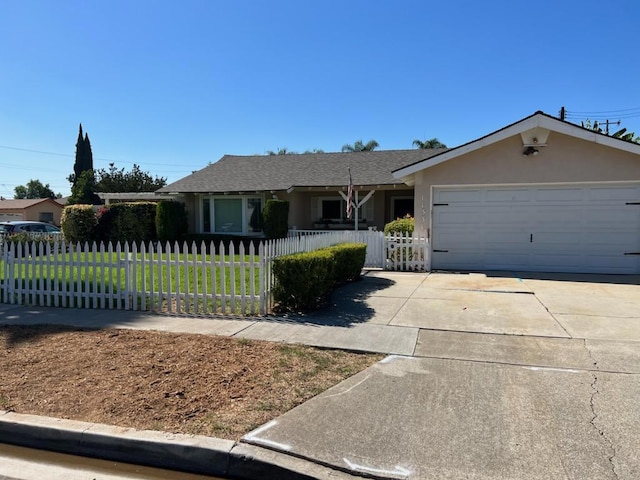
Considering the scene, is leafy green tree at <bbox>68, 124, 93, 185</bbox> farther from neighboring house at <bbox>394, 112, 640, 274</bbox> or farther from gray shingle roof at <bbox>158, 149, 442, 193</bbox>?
neighboring house at <bbox>394, 112, 640, 274</bbox>

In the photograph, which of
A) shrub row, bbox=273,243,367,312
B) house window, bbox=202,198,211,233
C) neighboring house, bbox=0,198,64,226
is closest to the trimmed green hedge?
house window, bbox=202,198,211,233

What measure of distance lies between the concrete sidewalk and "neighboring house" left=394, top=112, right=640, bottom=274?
4.71 meters

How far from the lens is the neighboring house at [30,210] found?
4534 centimetres

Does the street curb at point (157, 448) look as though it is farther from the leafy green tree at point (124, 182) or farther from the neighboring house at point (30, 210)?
the neighboring house at point (30, 210)

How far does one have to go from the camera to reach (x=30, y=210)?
150ft

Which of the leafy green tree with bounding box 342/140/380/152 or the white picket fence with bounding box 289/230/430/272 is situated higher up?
the leafy green tree with bounding box 342/140/380/152

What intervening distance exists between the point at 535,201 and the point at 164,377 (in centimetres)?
1123

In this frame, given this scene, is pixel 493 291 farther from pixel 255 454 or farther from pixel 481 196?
pixel 255 454

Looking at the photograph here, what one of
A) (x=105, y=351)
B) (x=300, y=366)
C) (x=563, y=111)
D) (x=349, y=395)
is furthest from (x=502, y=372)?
(x=563, y=111)

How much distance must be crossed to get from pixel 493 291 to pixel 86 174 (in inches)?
1575

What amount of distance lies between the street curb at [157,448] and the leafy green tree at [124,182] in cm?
3757

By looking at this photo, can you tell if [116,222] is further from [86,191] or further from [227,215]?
[86,191]

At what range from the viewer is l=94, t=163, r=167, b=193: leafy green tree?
38562 millimetres

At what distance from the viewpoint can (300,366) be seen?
5098 mm
